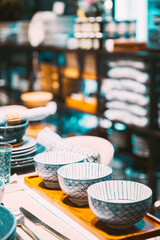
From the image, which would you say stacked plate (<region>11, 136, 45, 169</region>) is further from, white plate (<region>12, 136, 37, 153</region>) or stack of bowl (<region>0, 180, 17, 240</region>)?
stack of bowl (<region>0, 180, 17, 240</region>)

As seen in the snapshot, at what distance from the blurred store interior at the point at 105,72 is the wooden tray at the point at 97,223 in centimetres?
231

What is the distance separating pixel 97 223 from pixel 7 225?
0.91 ft

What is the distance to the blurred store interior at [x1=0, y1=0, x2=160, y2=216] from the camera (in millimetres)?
3602

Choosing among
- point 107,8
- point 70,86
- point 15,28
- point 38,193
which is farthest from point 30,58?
point 38,193

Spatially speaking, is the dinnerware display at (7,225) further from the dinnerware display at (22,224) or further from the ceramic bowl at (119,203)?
the ceramic bowl at (119,203)

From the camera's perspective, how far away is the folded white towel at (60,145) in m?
1.50

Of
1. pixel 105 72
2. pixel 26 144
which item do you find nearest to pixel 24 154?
pixel 26 144

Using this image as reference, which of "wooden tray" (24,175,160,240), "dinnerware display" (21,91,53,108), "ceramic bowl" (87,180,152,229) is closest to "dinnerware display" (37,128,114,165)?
"wooden tray" (24,175,160,240)

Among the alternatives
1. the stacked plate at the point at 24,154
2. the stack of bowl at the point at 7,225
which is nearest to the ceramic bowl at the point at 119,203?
the stack of bowl at the point at 7,225

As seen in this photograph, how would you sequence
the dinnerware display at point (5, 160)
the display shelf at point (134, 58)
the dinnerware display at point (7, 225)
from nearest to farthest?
the dinnerware display at point (7, 225)
the dinnerware display at point (5, 160)
the display shelf at point (134, 58)

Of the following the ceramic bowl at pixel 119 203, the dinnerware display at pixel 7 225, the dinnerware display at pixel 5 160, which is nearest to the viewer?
the dinnerware display at pixel 7 225

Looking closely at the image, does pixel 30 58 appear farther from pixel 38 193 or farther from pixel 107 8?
pixel 38 193

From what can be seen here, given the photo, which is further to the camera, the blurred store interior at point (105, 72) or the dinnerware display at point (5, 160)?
the blurred store interior at point (105, 72)

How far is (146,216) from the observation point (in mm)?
1175
